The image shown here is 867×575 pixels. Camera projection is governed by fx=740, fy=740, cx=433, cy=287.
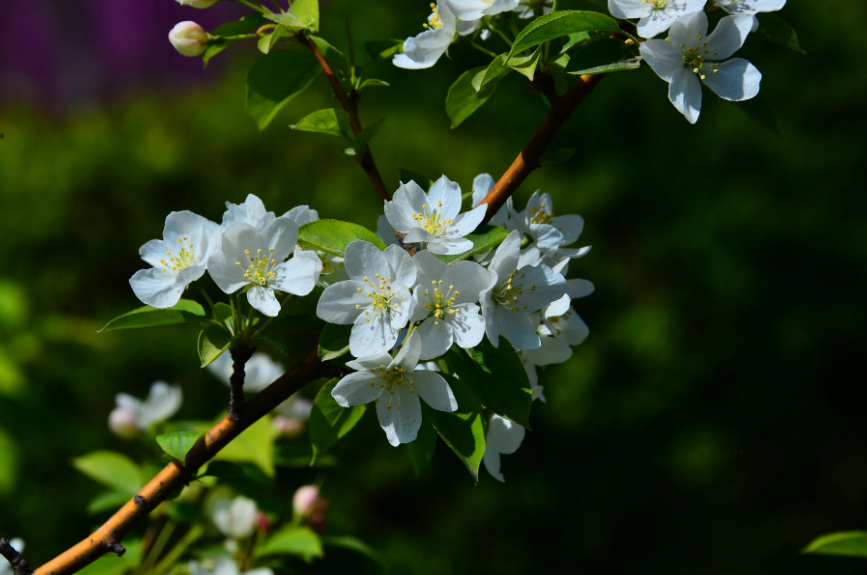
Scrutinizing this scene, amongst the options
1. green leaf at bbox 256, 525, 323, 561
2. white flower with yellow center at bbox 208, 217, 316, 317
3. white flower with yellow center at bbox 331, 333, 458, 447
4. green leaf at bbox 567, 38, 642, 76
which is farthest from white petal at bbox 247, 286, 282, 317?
green leaf at bbox 256, 525, 323, 561

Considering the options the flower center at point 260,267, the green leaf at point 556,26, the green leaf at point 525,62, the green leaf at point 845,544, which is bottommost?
the green leaf at point 845,544

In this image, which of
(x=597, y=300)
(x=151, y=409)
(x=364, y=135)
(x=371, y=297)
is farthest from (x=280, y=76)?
(x=597, y=300)

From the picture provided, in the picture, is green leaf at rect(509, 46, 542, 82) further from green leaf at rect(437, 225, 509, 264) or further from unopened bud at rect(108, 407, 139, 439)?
unopened bud at rect(108, 407, 139, 439)

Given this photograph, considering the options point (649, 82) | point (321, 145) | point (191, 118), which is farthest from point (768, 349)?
point (191, 118)

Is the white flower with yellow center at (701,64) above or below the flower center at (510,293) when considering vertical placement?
above

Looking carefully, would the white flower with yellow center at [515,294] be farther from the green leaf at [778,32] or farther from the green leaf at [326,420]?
the green leaf at [778,32]

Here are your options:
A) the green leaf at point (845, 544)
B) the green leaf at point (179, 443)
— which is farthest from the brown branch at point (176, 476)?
the green leaf at point (845, 544)

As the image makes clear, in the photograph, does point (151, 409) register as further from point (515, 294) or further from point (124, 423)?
point (515, 294)
